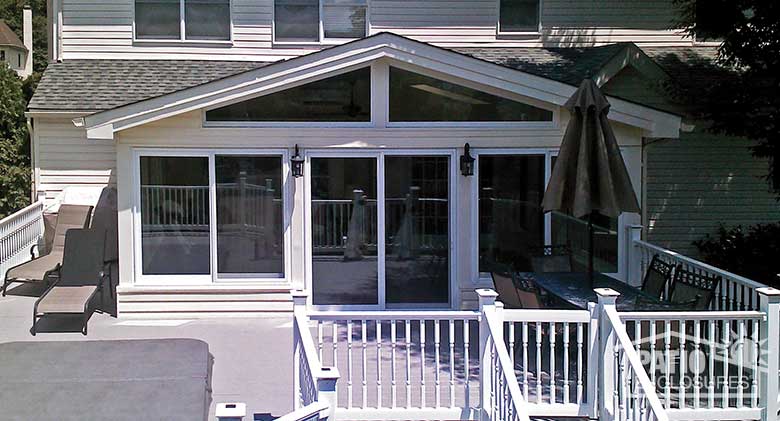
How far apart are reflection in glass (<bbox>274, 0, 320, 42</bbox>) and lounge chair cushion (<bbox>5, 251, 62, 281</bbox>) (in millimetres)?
5204

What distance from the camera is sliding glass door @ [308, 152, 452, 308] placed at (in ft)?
33.8

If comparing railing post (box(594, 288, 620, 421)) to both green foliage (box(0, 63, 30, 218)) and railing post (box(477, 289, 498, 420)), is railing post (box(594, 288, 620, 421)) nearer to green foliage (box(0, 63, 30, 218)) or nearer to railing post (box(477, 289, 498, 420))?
railing post (box(477, 289, 498, 420))

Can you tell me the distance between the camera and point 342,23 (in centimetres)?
1391

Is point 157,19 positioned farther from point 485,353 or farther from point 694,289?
point 694,289

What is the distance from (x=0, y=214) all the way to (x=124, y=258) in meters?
12.8

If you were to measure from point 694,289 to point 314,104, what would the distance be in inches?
203

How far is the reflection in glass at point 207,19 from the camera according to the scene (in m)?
13.8

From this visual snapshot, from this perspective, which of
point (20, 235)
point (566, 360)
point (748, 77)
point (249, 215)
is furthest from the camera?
point (20, 235)

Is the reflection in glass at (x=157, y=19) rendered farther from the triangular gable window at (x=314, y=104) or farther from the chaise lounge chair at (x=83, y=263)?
the triangular gable window at (x=314, y=104)

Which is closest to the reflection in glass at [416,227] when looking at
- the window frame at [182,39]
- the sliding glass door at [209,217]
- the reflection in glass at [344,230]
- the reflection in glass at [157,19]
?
the reflection in glass at [344,230]

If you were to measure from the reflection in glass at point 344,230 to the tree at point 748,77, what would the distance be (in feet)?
17.0

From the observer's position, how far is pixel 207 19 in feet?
45.2

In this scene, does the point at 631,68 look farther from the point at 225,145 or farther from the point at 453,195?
the point at 225,145

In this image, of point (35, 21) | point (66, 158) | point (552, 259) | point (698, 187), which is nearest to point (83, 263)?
point (66, 158)
